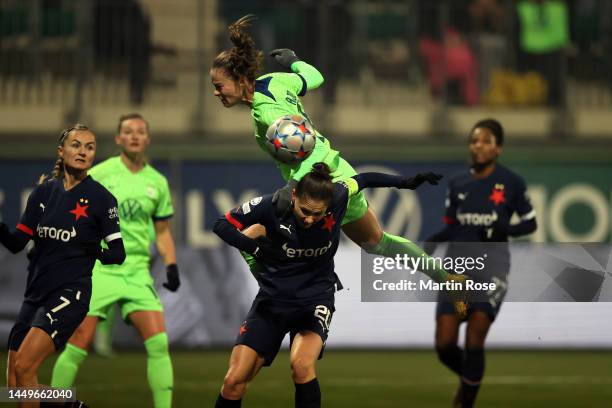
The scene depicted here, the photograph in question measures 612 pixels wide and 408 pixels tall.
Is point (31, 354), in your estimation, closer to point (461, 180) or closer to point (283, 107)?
point (283, 107)

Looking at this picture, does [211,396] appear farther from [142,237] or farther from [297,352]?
[297,352]

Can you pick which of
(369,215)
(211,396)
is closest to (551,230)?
(211,396)

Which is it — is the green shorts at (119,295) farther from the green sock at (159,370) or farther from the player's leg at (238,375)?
the player's leg at (238,375)

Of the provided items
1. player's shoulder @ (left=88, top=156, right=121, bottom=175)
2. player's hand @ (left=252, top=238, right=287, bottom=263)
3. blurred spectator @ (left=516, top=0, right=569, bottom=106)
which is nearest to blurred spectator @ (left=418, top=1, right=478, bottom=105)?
blurred spectator @ (left=516, top=0, right=569, bottom=106)

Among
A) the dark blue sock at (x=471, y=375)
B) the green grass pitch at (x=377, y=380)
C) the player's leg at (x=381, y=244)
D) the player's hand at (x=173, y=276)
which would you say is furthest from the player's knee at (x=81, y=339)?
the dark blue sock at (x=471, y=375)

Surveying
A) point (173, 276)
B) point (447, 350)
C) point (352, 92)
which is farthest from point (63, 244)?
point (352, 92)

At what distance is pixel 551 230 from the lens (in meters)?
17.3

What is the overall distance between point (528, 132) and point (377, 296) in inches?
421

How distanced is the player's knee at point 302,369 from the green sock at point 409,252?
109 cm

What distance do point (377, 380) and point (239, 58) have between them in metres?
5.32

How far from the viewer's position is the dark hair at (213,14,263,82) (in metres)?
7.48

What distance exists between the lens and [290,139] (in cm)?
731

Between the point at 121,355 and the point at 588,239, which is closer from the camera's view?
the point at 121,355

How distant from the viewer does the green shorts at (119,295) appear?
29.9ft
